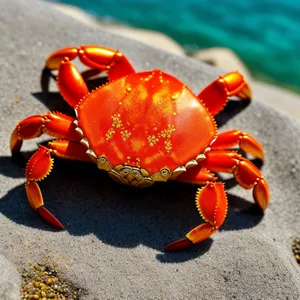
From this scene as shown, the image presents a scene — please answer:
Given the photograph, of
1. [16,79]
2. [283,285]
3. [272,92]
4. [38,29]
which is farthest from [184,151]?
[272,92]

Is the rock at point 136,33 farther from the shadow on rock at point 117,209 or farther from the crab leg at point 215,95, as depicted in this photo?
the shadow on rock at point 117,209

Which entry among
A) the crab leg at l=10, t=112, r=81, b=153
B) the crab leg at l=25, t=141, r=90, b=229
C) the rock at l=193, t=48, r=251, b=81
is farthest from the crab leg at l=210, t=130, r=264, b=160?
the rock at l=193, t=48, r=251, b=81

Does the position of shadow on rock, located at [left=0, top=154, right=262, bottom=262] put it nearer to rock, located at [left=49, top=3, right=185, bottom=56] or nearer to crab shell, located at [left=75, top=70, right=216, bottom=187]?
crab shell, located at [left=75, top=70, right=216, bottom=187]

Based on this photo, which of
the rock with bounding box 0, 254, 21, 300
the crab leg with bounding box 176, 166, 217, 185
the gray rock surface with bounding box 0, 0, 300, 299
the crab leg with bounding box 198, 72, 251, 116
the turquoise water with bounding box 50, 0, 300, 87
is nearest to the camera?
the rock with bounding box 0, 254, 21, 300

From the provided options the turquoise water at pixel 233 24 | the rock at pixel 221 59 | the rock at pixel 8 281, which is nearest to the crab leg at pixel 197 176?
the rock at pixel 8 281

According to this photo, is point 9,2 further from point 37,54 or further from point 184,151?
point 184,151

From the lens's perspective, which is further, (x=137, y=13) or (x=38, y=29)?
(x=137, y=13)
